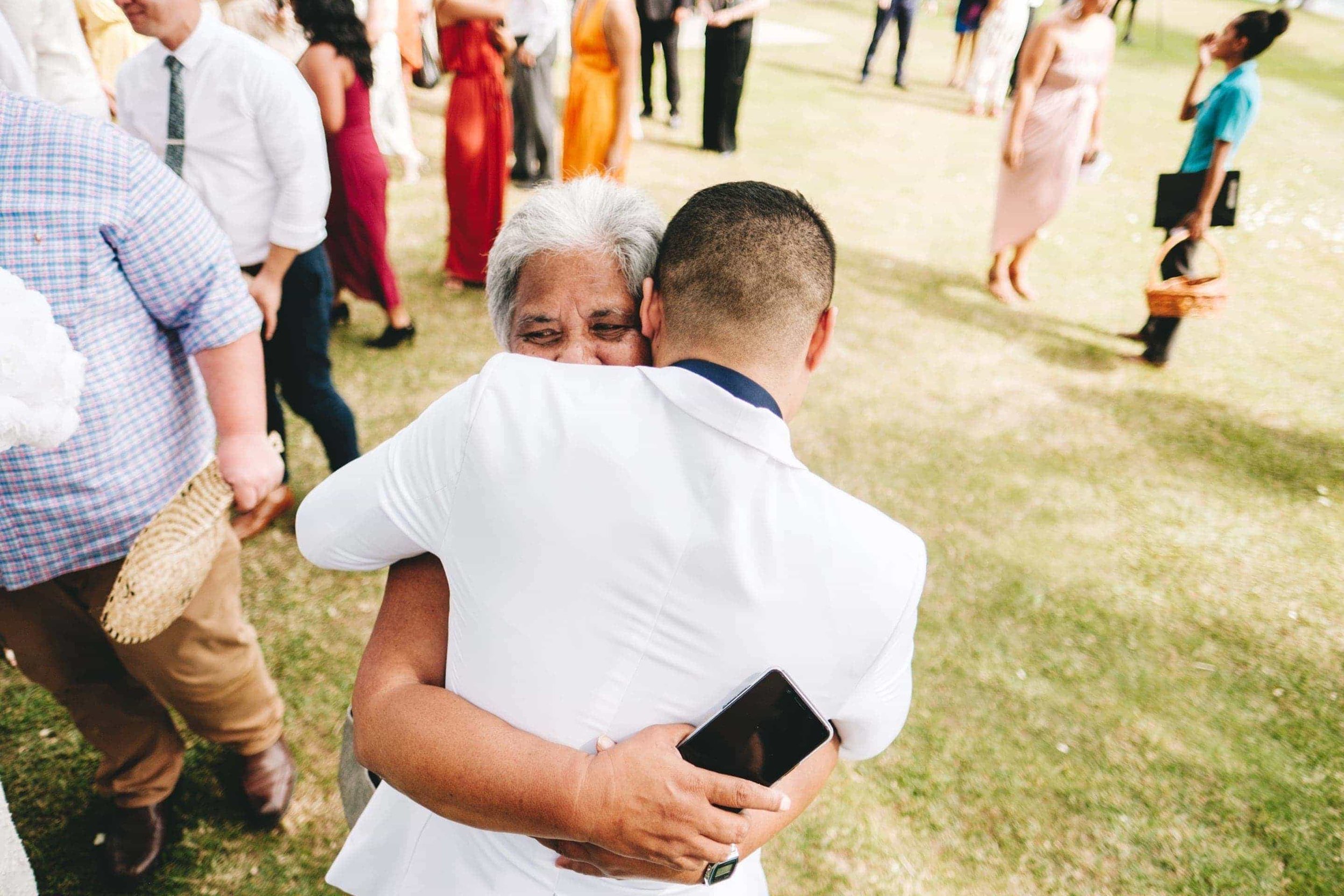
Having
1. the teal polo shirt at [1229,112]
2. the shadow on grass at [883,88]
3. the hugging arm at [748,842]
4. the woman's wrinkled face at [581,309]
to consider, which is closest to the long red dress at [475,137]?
the woman's wrinkled face at [581,309]

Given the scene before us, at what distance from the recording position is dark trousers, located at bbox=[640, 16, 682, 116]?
30.3 ft

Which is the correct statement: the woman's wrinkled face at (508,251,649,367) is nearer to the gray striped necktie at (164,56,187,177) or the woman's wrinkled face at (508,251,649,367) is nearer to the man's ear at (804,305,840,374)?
the man's ear at (804,305,840,374)

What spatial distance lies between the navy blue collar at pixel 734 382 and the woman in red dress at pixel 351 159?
354 centimetres

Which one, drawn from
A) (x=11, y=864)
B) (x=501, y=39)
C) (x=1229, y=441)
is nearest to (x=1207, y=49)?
(x=1229, y=441)

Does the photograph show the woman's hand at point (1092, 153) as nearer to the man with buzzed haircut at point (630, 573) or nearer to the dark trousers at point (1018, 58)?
the dark trousers at point (1018, 58)

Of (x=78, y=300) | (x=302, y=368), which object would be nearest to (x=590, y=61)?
(x=302, y=368)

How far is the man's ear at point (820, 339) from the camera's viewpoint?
122cm

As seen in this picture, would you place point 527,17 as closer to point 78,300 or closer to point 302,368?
point 302,368

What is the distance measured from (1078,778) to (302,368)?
11.4ft

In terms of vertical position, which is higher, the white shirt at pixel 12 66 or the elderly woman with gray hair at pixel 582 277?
the white shirt at pixel 12 66

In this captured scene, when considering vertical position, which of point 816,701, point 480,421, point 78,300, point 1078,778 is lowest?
point 1078,778

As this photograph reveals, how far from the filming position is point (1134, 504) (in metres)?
4.32

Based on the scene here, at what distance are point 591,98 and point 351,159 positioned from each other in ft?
6.13

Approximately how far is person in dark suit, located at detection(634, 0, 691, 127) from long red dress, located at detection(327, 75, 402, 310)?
5.76m
